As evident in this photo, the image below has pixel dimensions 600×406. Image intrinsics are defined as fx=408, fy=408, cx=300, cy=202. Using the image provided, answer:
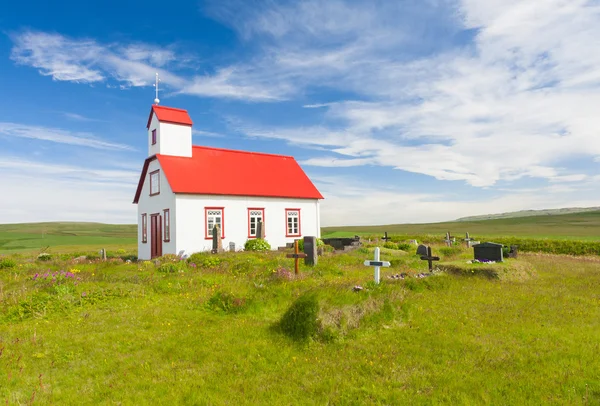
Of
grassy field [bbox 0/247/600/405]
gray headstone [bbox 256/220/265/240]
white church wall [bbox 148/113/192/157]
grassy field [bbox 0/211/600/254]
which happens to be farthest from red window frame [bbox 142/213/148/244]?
grassy field [bbox 0/247/600/405]

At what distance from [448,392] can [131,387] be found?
203 inches

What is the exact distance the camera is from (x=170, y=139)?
29281 mm

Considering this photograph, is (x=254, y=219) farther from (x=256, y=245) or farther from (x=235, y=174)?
(x=235, y=174)

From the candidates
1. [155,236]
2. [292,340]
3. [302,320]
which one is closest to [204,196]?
[155,236]

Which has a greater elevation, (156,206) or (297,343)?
(156,206)

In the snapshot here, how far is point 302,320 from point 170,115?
2405cm

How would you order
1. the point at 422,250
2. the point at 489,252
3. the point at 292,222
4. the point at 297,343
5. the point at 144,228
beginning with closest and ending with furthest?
1. the point at 297,343
2. the point at 489,252
3. the point at 422,250
4. the point at 144,228
5. the point at 292,222

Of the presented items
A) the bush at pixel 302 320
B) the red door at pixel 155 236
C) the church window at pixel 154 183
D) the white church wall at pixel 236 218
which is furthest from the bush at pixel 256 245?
the bush at pixel 302 320

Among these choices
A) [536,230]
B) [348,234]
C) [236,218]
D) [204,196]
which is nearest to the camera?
[204,196]

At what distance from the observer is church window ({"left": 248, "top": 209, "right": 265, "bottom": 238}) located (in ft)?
97.5

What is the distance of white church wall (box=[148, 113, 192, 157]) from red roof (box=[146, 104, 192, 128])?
1.01ft

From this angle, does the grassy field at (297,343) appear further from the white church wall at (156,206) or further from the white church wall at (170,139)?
the white church wall at (170,139)

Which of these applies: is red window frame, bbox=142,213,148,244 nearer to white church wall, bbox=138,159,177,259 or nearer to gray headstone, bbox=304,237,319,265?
white church wall, bbox=138,159,177,259

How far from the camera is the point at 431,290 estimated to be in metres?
13.2
